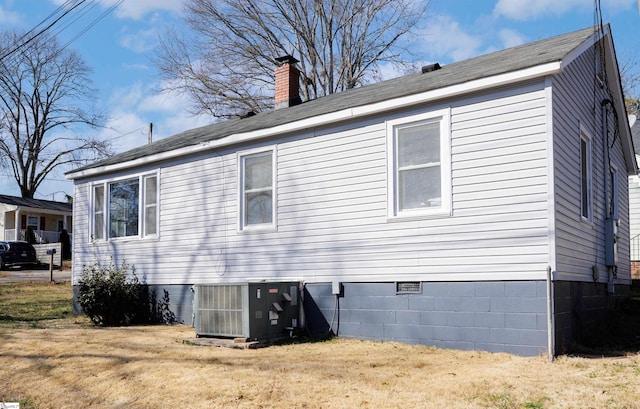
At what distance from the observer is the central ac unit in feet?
29.5

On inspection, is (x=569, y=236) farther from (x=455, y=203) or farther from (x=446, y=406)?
(x=446, y=406)

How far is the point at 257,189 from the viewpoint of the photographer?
36.7 ft

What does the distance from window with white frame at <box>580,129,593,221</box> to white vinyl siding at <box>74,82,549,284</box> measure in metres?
2.25

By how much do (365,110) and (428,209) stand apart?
1.86 metres

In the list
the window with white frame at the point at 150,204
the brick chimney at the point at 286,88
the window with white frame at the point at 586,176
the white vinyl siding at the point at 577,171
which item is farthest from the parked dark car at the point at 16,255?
the window with white frame at the point at 586,176

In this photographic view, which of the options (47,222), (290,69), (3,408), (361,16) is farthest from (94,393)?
(47,222)

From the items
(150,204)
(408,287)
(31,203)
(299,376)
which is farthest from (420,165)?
(31,203)

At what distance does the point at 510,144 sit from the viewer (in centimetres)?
810

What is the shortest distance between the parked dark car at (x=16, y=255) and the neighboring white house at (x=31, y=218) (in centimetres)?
817

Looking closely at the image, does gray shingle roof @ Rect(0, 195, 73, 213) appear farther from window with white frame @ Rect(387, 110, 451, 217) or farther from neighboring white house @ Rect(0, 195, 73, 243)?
window with white frame @ Rect(387, 110, 451, 217)

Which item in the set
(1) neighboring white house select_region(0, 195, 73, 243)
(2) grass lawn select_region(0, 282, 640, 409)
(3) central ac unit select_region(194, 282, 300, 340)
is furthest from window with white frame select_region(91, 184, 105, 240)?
(1) neighboring white house select_region(0, 195, 73, 243)

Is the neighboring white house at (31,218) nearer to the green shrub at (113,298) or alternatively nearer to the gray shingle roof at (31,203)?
the gray shingle roof at (31,203)

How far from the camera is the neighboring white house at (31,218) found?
131 ft

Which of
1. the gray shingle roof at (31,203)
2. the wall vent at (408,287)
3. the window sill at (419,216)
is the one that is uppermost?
the gray shingle roof at (31,203)
